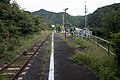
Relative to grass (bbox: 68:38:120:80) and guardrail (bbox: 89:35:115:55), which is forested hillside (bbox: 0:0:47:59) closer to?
guardrail (bbox: 89:35:115:55)

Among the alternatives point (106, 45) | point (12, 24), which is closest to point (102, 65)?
point (106, 45)

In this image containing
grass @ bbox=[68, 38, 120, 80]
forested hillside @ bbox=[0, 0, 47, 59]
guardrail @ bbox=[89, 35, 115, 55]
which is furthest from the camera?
forested hillside @ bbox=[0, 0, 47, 59]

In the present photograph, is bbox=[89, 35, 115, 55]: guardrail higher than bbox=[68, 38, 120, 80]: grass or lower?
higher

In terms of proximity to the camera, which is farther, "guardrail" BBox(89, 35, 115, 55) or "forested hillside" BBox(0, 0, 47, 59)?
"forested hillside" BBox(0, 0, 47, 59)

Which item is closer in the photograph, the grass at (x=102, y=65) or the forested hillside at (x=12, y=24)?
the grass at (x=102, y=65)

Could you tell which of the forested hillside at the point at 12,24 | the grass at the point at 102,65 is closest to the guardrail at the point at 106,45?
the grass at the point at 102,65

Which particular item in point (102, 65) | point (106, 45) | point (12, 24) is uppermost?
point (12, 24)

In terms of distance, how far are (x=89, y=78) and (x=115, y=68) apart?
114cm

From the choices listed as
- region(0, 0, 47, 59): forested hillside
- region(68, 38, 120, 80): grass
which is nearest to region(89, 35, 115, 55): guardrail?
region(68, 38, 120, 80): grass

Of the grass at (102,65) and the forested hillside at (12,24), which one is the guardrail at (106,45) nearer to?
the grass at (102,65)

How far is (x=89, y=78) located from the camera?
10789 millimetres

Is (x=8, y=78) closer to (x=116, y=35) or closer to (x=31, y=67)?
(x=31, y=67)

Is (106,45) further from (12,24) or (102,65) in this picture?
(12,24)

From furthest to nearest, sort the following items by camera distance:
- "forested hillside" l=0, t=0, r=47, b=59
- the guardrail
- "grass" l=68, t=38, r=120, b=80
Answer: "forested hillside" l=0, t=0, r=47, b=59, the guardrail, "grass" l=68, t=38, r=120, b=80
